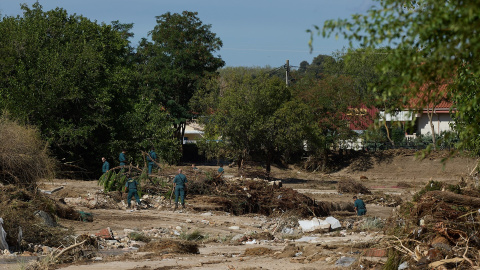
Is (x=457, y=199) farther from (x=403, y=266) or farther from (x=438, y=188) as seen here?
(x=403, y=266)

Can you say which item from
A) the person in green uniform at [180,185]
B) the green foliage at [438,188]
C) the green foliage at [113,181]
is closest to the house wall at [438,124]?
the person in green uniform at [180,185]

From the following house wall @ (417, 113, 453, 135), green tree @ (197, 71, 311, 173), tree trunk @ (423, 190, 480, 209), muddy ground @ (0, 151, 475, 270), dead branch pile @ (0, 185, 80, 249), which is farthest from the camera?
house wall @ (417, 113, 453, 135)

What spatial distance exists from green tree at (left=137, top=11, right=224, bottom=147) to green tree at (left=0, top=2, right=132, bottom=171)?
16.7m

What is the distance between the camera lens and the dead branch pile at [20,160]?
19.0 meters

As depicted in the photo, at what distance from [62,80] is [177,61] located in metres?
23.4

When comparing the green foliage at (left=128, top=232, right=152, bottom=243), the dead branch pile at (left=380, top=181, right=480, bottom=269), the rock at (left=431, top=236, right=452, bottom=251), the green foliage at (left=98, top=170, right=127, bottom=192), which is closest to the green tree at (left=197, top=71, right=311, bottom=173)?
the green foliage at (left=98, top=170, right=127, bottom=192)

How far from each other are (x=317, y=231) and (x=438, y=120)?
39.7 meters

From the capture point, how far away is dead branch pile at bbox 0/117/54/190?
1898cm

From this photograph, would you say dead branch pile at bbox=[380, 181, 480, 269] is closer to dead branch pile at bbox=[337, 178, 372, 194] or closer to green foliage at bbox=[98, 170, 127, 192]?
green foliage at bbox=[98, 170, 127, 192]

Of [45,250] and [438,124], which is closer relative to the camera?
[45,250]

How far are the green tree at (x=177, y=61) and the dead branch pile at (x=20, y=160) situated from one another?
36.7 m

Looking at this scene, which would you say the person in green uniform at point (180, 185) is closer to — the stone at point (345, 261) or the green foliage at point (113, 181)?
the green foliage at point (113, 181)

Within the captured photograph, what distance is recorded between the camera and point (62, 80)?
34.9 metres

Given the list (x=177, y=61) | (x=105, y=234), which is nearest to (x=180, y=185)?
(x=105, y=234)
